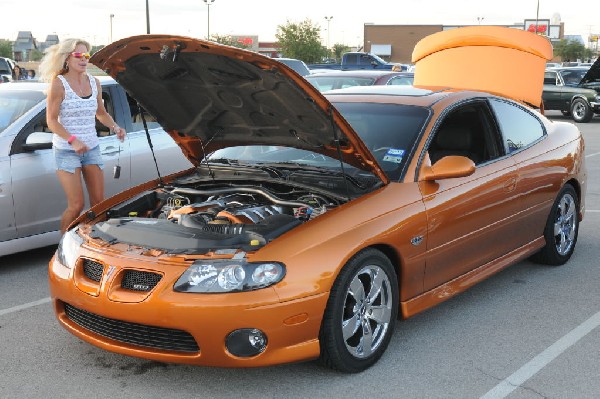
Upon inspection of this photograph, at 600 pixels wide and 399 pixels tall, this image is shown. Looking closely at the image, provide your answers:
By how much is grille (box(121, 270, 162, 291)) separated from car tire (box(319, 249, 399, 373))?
2.79ft

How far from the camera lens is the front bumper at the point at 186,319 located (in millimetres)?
3529

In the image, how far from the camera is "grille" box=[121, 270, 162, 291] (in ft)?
12.0

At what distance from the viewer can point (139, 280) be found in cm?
370

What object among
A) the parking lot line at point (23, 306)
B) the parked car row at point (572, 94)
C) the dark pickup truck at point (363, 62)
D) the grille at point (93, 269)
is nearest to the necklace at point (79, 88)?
the parking lot line at point (23, 306)

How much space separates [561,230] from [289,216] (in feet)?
9.67

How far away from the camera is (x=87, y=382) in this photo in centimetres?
388

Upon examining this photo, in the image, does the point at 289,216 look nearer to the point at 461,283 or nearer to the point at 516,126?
the point at 461,283

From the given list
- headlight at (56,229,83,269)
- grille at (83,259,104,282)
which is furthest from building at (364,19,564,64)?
grille at (83,259,104,282)

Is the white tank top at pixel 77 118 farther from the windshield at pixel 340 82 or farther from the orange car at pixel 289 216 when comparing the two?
the windshield at pixel 340 82

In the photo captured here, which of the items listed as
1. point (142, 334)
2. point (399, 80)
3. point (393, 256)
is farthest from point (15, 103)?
point (399, 80)

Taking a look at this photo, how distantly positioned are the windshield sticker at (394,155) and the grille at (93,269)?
1.80 meters

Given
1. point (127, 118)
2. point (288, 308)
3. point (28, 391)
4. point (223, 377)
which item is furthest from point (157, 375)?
point (127, 118)

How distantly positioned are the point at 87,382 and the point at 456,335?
214cm

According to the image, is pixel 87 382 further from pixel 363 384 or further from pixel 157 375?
pixel 363 384
